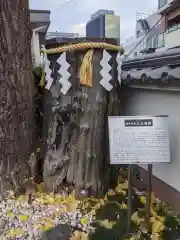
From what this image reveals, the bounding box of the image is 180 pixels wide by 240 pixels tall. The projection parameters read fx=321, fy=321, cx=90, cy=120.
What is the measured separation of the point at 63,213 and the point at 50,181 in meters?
0.41

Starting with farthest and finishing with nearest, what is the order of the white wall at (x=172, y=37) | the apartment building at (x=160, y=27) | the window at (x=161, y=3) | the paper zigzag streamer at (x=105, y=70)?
the window at (x=161, y=3), the apartment building at (x=160, y=27), the white wall at (x=172, y=37), the paper zigzag streamer at (x=105, y=70)

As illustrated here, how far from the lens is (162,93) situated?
298 cm

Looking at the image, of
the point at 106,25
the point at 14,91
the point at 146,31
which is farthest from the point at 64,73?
the point at 146,31

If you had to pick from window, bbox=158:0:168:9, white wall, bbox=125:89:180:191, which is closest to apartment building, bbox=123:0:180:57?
window, bbox=158:0:168:9

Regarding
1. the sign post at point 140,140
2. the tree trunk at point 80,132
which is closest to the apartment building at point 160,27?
the tree trunk at point 80,132

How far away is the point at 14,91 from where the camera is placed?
3133mm

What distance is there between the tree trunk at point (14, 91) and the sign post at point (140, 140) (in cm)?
113

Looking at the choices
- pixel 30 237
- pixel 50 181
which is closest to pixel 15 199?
pixel 50 181

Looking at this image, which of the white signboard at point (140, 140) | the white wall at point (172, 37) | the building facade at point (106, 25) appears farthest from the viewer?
the building facade at point (106, 25)

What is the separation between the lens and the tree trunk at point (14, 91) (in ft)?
10.1

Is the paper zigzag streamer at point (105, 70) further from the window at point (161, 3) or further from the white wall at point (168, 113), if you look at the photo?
the window at point (161, 3)

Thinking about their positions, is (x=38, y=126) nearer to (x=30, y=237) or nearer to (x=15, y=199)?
(x=15, y=199)

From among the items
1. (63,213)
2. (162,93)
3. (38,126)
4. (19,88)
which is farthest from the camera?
(38,126)

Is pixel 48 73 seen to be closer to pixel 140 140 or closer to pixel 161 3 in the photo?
pixel 140 140
